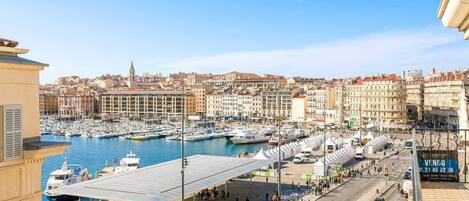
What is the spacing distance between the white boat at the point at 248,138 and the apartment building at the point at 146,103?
3407 cm

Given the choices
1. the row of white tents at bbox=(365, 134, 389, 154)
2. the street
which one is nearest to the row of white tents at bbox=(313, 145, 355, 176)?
the street

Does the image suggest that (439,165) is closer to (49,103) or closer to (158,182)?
(158,182)

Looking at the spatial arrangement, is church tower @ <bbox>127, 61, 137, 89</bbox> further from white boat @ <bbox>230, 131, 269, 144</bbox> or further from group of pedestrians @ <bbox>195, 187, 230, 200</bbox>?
group of pedestrians @ <bbox>195, 187, 230, 200</bbox>

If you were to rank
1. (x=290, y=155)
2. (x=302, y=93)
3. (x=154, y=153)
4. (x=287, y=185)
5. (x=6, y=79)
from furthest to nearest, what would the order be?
1. (x=302, y=93)
2. (x=154, y=153)
3. (x=290, y=155)
4. (x=287, y=185)
5. (x=6, y=79)

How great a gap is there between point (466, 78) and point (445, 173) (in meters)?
59.0

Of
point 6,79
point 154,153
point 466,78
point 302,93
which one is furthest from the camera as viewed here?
point 302,93

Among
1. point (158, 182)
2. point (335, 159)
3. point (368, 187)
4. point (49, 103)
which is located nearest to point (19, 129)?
point (158, 182)

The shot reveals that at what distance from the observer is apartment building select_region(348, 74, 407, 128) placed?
61.4 m

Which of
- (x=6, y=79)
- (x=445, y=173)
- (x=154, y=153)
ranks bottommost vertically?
(x=154, y=153)

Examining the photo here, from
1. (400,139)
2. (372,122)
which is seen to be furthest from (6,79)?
(372,122)

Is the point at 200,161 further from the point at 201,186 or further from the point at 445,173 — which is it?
the point at 445,173

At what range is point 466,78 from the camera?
6062 centimetres

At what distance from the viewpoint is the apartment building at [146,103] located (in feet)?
304

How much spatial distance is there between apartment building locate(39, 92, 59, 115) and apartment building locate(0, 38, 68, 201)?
104716 millimetres
